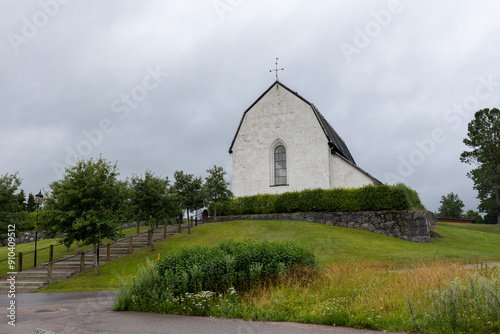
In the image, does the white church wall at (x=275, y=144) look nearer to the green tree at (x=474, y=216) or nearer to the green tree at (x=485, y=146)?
the green tree at (x=485, y=146)

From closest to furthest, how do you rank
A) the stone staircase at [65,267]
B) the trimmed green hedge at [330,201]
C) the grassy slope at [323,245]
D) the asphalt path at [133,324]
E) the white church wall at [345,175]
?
1. the asphalt path at [133,324]
2. the grassy slope at [323,245]
3. the stone staircase at [65,267]
4. the trimmed green hedge at [330,201]
5. the white church wall at [345,175]

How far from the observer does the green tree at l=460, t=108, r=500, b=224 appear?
55094mm

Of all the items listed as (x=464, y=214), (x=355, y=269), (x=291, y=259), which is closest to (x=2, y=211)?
(x=291, y=259)

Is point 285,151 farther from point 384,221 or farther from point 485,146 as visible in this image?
point 485,146

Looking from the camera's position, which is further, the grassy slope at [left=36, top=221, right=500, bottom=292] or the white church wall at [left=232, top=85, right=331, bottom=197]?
the white church wall at [left=232, top=85, right=331, bottom=197]

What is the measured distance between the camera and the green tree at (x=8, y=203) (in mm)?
21031

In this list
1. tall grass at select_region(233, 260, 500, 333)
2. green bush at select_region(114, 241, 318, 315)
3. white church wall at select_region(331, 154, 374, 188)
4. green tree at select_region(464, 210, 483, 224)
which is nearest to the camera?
tall grass at select_region(233, 260, 500, 333)

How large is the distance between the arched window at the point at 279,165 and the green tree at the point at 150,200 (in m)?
12.6

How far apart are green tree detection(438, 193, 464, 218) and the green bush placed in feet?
239

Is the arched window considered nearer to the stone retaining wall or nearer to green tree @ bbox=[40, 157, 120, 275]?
the stone retaining wall

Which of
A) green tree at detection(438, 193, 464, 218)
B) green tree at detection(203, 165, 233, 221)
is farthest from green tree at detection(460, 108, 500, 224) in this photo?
green tree at detection(203, 165, 233, 221)

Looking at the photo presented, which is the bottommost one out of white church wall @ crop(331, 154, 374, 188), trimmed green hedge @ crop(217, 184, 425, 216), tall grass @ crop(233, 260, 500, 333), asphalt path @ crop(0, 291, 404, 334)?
asphalt path @ crop(0, 291, 404, 334)

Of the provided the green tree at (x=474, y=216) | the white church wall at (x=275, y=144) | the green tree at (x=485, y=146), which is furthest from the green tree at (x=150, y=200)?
the green tree at (x=474, y=216)

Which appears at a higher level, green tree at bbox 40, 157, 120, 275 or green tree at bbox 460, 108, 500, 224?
green tree at bbox 460, 108, 500, 224
